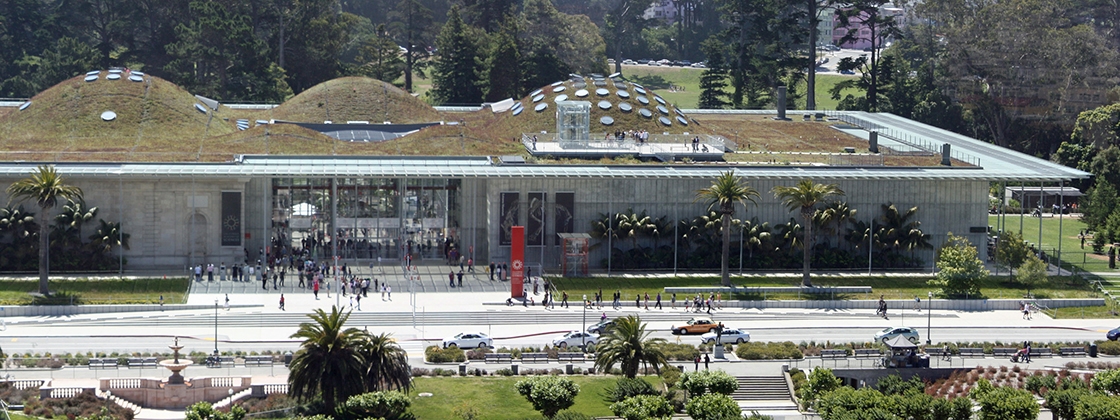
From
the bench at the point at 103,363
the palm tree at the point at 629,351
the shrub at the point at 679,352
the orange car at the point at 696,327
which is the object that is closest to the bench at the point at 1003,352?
the orange car at the point at 696,327

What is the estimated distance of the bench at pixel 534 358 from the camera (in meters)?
89.7

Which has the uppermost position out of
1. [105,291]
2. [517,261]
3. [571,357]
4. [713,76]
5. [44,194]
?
[713,76]

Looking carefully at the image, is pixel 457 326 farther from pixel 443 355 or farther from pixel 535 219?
pixel 535 219

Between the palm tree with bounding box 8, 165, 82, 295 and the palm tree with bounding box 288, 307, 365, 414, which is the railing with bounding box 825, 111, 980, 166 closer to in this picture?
the palm tree with bounding box 288, 307, 365, 414

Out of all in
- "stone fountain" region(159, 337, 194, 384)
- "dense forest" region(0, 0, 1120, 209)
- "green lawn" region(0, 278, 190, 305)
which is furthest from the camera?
"dense forest" region(0, 0, 1120, 209)

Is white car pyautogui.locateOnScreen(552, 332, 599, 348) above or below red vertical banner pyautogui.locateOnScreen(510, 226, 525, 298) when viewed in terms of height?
below

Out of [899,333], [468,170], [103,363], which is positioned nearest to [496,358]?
[103,363]

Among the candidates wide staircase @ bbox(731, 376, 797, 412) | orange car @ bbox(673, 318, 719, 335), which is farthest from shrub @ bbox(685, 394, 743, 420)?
orange car @ bbox(673, 318, 719, 335)

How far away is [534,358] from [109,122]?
49046 mm

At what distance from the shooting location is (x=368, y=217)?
114 meters

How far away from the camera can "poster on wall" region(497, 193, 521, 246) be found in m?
112

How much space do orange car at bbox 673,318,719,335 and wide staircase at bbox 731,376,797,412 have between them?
1027 centimetres

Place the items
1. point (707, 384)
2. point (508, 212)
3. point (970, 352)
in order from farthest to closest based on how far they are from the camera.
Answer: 1. point (508, 212)
2. point (970, 352)
3. point (707, 384)

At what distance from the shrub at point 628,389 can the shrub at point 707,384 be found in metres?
1.71
